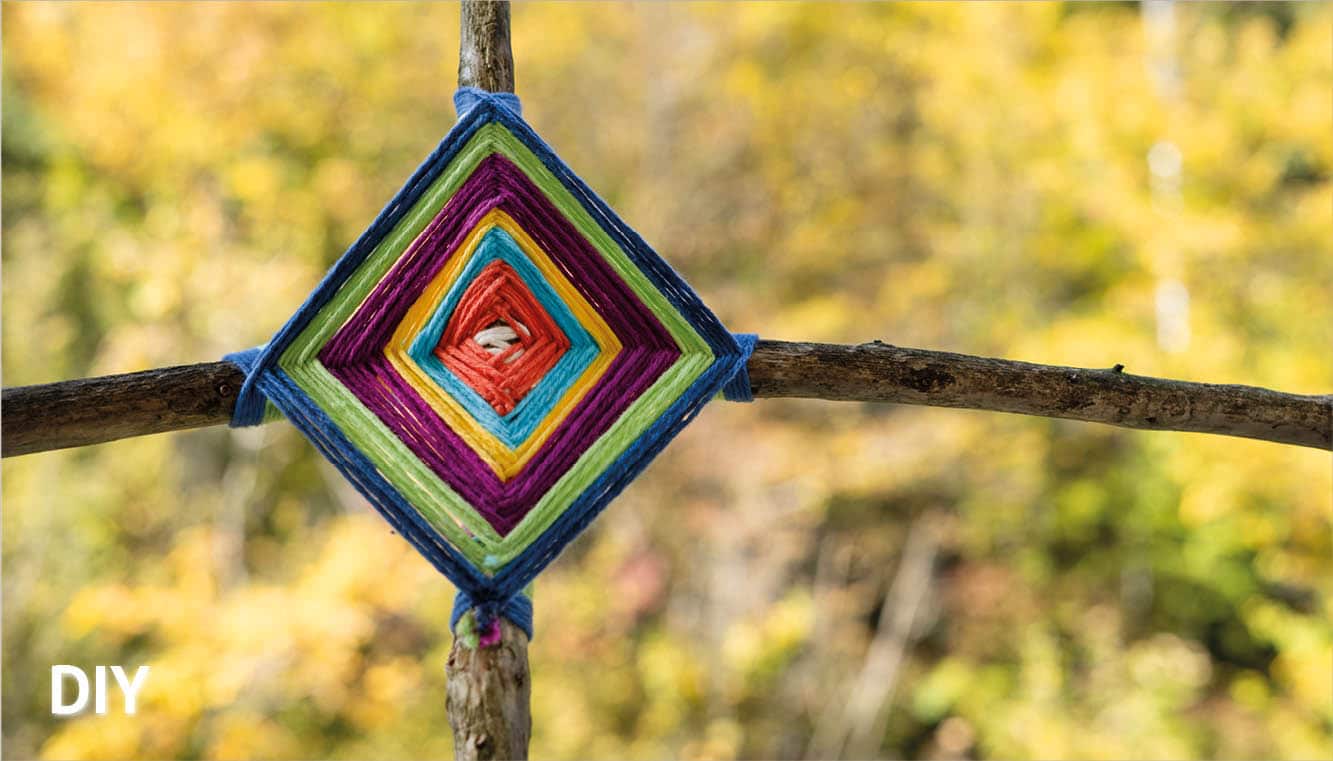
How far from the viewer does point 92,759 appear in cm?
246

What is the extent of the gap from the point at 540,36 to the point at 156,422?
9.61 ft

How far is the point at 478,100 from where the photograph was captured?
2.55 feet

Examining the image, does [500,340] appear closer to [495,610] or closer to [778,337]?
[495,610]

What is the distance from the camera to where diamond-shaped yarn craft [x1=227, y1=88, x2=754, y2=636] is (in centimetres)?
74

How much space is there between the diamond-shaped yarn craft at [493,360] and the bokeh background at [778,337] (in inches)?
83.4

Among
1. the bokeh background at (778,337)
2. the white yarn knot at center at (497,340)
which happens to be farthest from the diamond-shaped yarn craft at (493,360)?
the bokeh background at (778,337)

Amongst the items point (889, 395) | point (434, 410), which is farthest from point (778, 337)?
point (434, 410)

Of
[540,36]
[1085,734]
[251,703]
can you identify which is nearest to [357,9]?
[540,36]

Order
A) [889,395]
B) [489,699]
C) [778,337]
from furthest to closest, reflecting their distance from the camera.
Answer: [778,337], [889,395], [489,699]

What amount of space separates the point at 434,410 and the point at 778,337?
267cm

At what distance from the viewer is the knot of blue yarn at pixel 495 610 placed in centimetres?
73

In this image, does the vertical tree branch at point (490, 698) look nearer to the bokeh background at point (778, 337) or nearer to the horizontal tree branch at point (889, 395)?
the horizontal tree branch at point (889, 395)

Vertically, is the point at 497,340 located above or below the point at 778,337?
below

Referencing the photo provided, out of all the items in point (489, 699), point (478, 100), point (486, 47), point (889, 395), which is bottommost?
point (489, 699)
